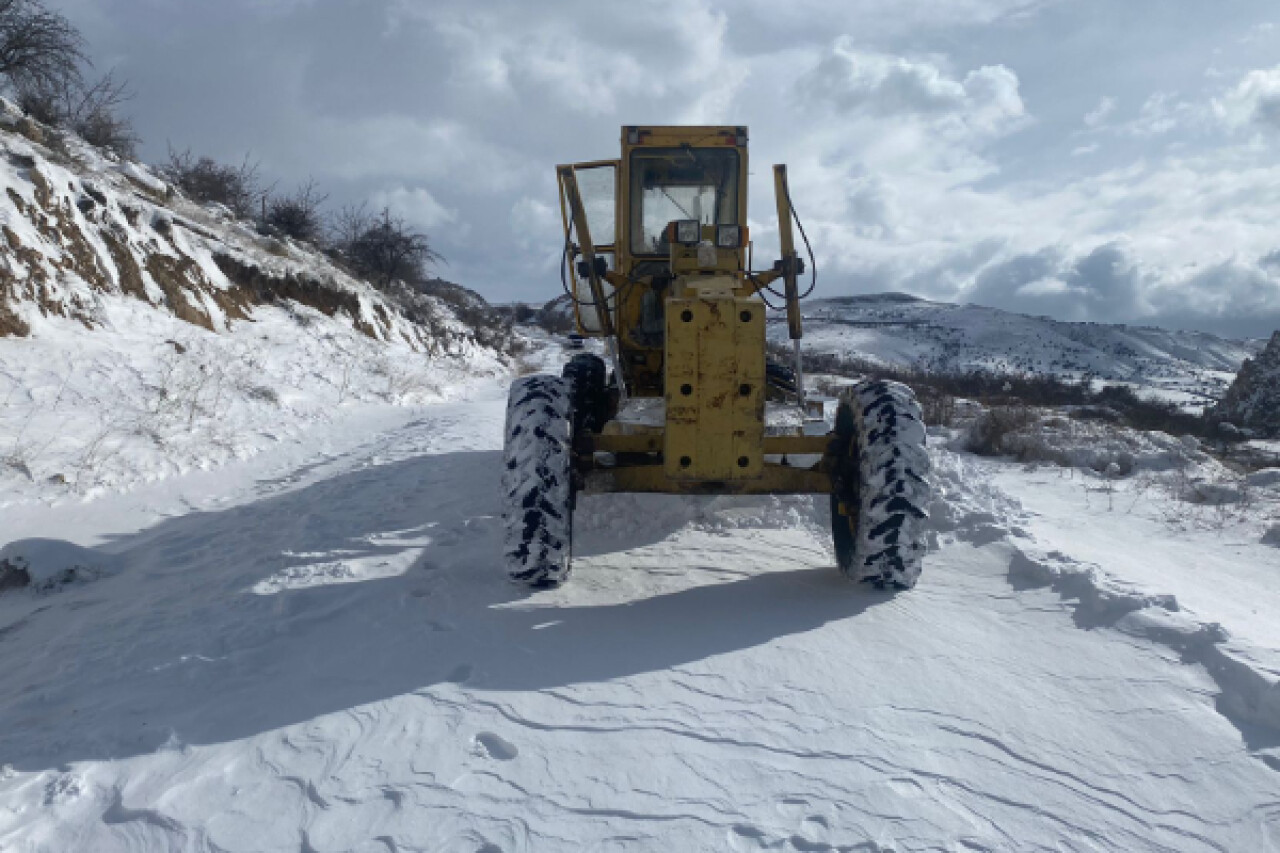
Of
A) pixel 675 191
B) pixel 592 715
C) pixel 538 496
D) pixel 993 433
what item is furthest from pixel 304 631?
pixel 993 433

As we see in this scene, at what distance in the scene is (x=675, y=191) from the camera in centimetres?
590

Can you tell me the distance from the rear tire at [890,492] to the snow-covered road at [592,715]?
18 centimetres

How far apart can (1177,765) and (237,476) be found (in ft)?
22.8

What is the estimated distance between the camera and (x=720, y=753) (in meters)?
2.44

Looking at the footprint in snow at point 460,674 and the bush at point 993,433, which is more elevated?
the bush at point 993,433

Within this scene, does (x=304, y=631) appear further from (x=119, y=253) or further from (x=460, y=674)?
(x=119, y=253)

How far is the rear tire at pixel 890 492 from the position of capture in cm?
381

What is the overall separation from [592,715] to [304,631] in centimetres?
145

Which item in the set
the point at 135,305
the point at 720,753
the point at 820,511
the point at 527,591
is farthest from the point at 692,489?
the point at 135,305

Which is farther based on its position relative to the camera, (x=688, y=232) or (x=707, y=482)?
(x=688, y=232)

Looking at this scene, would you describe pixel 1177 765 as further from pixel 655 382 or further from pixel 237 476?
pixel 237 476

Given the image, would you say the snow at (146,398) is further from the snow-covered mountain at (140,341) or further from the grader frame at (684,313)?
the grader frame at (684,313)

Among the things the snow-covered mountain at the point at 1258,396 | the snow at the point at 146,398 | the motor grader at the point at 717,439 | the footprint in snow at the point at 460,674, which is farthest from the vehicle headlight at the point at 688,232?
the snow-covered mountain at the point at 1258,396

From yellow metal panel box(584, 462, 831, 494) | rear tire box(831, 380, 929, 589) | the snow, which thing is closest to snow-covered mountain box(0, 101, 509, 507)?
the snow
